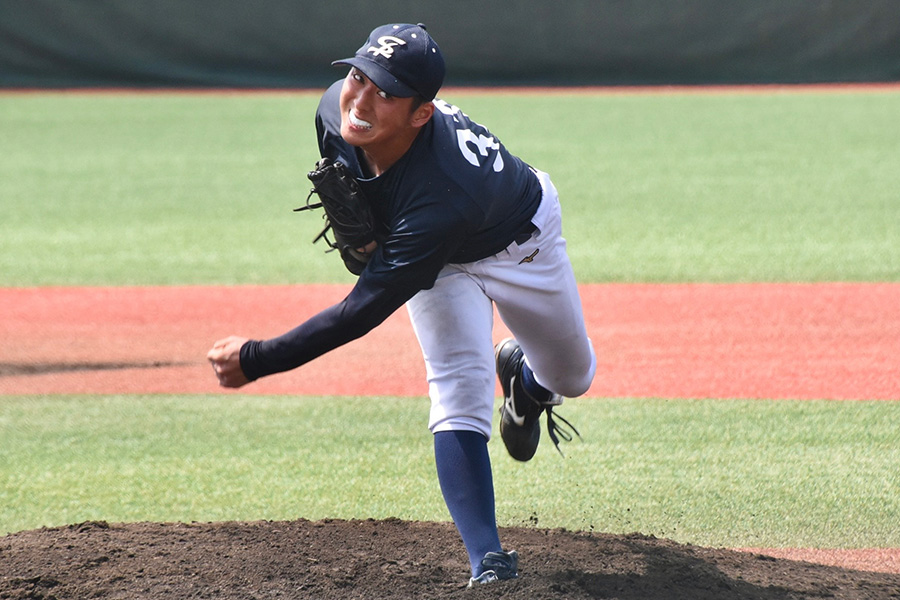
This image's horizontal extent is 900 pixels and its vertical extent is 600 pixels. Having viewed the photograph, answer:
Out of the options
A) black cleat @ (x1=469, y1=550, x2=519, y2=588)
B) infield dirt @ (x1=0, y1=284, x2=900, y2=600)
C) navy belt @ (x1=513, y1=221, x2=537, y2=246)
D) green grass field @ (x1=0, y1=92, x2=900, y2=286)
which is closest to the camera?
black cleat @ (x1=469, y1=550, x2=519, y2=588)

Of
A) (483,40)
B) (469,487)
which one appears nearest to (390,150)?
(469,487)

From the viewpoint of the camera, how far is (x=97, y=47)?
69.7 feet

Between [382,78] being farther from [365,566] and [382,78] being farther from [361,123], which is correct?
[365,566]

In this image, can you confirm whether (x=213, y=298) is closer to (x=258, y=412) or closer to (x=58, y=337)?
(x=58, y=337)

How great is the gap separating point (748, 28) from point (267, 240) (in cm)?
1451

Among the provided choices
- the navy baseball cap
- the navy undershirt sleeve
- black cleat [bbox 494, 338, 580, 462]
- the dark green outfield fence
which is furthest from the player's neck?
the dark green outfield fence

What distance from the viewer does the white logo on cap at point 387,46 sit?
123 inches

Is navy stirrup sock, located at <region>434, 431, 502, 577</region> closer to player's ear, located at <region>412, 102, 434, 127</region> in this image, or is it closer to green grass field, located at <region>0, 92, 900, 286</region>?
player's ear, located at <region>412, 102, 434, 127</region>

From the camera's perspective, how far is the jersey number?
3.32 metres

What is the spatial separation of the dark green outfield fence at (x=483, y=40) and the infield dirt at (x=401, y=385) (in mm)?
14337

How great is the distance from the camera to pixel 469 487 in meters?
3.24

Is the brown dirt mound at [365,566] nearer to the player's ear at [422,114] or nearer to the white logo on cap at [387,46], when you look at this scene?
the player's ear at [422,114]

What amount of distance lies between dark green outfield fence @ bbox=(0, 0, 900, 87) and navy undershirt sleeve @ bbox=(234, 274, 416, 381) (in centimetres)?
1856

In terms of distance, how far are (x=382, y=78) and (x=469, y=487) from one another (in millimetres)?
1197
